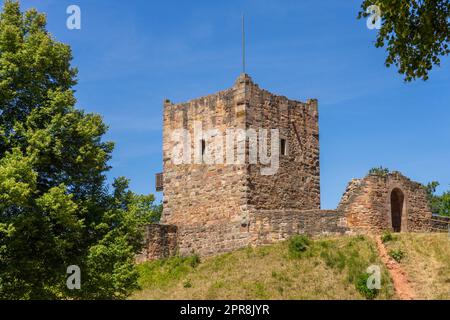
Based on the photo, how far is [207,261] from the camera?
1289 inches

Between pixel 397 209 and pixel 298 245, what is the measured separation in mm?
7077

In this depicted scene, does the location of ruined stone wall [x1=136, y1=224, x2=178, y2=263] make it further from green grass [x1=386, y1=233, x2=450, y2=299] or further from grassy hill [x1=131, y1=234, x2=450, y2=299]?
green grass [x1=386, y1=233, x2=450, y2=299]

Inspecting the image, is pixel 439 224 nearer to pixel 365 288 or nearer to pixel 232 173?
pixel 232 173

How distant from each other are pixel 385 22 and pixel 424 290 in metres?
9.74

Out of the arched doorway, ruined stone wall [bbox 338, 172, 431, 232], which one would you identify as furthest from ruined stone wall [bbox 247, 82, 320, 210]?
the arched doorway

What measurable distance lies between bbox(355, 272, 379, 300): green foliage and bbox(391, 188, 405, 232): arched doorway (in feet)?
27.7

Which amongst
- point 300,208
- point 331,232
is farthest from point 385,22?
point 300,208

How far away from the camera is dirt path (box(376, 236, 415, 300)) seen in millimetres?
26216

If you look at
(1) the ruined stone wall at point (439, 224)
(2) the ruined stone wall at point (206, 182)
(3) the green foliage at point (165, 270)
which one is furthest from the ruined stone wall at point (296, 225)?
(1) the ruined stone wall at point (439, 224)

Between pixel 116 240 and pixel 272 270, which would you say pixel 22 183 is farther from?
pixel 272 270

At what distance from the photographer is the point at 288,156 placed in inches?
1379
